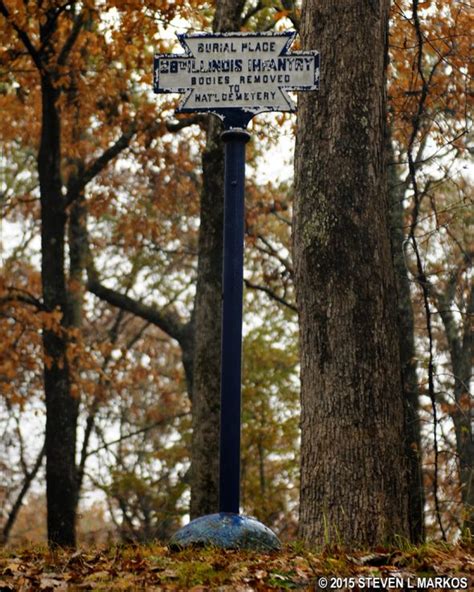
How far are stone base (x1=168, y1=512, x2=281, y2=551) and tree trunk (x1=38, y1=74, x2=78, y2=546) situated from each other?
9.06m

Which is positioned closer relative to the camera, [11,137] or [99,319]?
[11,137]

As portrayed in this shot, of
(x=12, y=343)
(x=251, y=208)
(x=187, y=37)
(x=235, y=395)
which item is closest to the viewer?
(x=235, y=395)

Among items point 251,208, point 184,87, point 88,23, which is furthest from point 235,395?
point 251,208

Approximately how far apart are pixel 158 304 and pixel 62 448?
44.1 feet

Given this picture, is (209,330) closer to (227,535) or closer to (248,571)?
(227,535)

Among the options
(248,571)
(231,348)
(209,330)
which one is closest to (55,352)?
(209,330)

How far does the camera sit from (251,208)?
2084 centimetres

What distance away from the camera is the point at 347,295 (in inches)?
243

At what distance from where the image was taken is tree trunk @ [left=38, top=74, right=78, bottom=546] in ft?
48.4

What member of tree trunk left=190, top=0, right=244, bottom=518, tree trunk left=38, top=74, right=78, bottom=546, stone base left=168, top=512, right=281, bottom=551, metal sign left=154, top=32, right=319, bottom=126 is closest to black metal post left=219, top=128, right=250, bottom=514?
stone base left=168, top=512, right=281, bottom=551

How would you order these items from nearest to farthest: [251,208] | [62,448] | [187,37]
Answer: [187,37] < [62,448] < [251,208]

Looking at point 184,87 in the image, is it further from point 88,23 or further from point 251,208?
point 251,208

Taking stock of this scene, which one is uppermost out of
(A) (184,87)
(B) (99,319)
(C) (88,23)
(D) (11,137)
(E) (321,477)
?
(C) (88,23)

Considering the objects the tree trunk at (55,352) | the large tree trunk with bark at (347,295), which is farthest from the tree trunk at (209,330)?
the large tree trunk with bark at (347,295)
